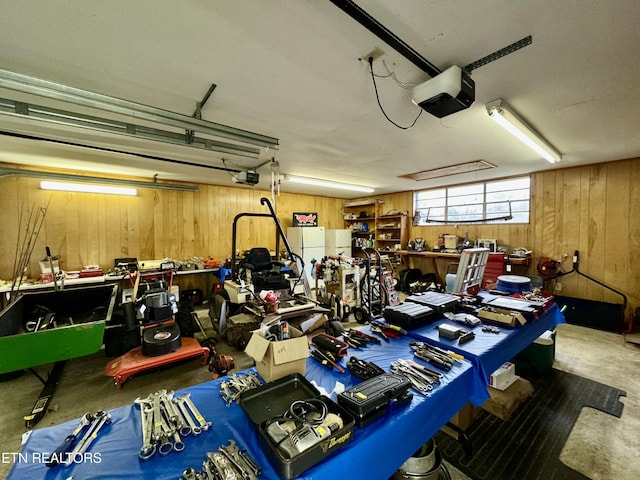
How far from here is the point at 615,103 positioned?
2.33 meters

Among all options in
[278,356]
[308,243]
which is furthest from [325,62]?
[308,243]

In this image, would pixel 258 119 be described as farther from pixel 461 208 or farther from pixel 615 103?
pixel 461 208

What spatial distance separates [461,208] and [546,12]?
557cm

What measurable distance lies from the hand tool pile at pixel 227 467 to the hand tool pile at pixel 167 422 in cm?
16

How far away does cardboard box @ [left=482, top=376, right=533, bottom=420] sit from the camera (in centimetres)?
220

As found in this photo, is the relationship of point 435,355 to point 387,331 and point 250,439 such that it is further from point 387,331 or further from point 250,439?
point 250,439

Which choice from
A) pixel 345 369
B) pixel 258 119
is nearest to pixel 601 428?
pixel 345 369

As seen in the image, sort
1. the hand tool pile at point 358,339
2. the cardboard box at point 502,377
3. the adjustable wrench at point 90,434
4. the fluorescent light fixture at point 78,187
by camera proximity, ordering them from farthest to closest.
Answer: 1. the fluorescent light fixture at point 78,187
2. the cardboard box at point 502,377
3. the hand tool pile at point 358,339
4. the adjustable wrench at point 90,434

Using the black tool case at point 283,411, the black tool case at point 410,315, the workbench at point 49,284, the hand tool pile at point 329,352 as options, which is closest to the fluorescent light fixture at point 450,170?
the black tool case at point 410,315

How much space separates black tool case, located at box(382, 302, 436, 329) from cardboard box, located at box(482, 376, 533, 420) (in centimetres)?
88

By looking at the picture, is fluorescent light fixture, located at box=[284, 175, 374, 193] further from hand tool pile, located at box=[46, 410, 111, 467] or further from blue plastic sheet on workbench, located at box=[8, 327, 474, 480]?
hand tool pile, located at box=[46, 410, 111, 467]

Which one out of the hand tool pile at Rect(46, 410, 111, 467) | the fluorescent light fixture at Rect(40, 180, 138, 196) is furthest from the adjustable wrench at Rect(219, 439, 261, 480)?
the fluorescent light fixture at Rect(40, 180, 138, 196)

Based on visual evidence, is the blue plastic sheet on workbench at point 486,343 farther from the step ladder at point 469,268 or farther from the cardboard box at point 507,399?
the step ladder at point 469,268

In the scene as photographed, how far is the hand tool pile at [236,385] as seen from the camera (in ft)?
4.12
